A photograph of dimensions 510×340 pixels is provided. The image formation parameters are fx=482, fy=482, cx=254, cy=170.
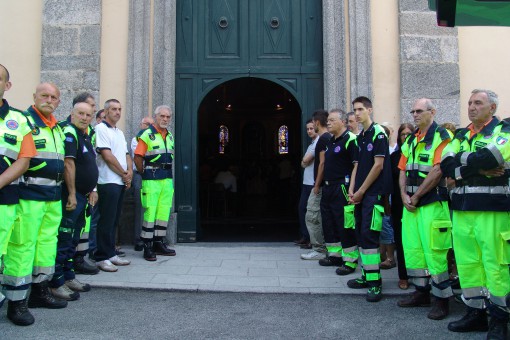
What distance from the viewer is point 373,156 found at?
4875mm

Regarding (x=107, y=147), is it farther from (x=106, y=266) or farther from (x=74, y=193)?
(x=106, y=266)

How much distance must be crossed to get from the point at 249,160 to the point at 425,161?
17.8 meters

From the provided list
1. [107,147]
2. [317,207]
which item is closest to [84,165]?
[107,147]

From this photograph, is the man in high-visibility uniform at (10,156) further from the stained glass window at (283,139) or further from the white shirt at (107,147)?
the stained glass window at (283,139)

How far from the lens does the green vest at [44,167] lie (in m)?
4.11

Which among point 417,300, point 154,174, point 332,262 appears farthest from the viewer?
point 154,174

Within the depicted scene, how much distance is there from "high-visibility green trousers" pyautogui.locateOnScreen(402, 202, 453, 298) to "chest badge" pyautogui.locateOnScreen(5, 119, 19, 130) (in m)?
3.52

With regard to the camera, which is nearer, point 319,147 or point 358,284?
point 358,284

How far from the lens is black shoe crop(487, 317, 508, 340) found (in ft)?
11.6

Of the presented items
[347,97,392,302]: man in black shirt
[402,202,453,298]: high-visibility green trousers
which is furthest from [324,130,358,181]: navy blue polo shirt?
[402,202,453,298]: high-visibility green trousers

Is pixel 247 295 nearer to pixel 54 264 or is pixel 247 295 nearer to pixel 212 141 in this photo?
pixel 54 264

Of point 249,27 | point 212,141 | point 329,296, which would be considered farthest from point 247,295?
point 212,141

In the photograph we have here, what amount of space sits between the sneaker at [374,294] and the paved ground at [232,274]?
0.24m

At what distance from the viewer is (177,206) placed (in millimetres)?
7773
